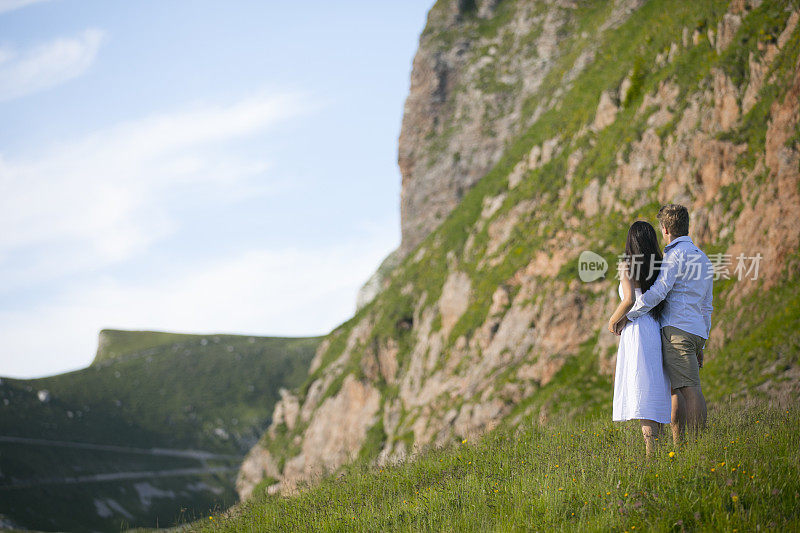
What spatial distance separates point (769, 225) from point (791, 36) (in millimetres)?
7553

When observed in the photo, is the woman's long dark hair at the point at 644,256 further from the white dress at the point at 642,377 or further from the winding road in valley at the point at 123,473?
the winding road in valley at the point at 123,473

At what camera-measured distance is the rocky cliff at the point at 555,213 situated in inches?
728

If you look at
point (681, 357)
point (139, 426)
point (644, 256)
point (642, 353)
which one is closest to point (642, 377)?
point (642, 353)

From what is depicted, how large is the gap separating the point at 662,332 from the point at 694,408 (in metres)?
0.96

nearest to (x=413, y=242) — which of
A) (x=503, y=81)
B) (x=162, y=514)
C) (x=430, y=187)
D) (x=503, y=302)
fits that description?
(x=430, y=187)

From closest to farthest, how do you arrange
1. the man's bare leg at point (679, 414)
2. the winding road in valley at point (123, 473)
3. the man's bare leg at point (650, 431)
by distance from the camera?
the man's bare leg at point (650, 431) → the man's bare leg at point (679, 414) → the winding road in valley at point (123, 473)

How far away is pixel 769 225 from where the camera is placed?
18.1 m

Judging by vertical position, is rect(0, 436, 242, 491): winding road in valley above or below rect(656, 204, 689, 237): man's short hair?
below

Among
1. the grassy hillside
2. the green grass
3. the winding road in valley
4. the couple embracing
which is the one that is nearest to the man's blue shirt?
the couple embracing

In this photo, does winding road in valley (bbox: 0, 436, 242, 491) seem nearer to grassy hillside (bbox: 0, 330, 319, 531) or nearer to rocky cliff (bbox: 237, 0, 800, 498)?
grassy hillside (bbox: 0, 330, 319, 531)

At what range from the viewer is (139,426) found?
13512 cm

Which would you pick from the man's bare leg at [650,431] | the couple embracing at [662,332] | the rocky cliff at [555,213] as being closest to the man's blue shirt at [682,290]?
the couple embracing at [662,332]

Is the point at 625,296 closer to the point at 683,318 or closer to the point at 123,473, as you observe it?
the point at 683,318

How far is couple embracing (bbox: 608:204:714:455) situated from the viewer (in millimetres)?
6676
